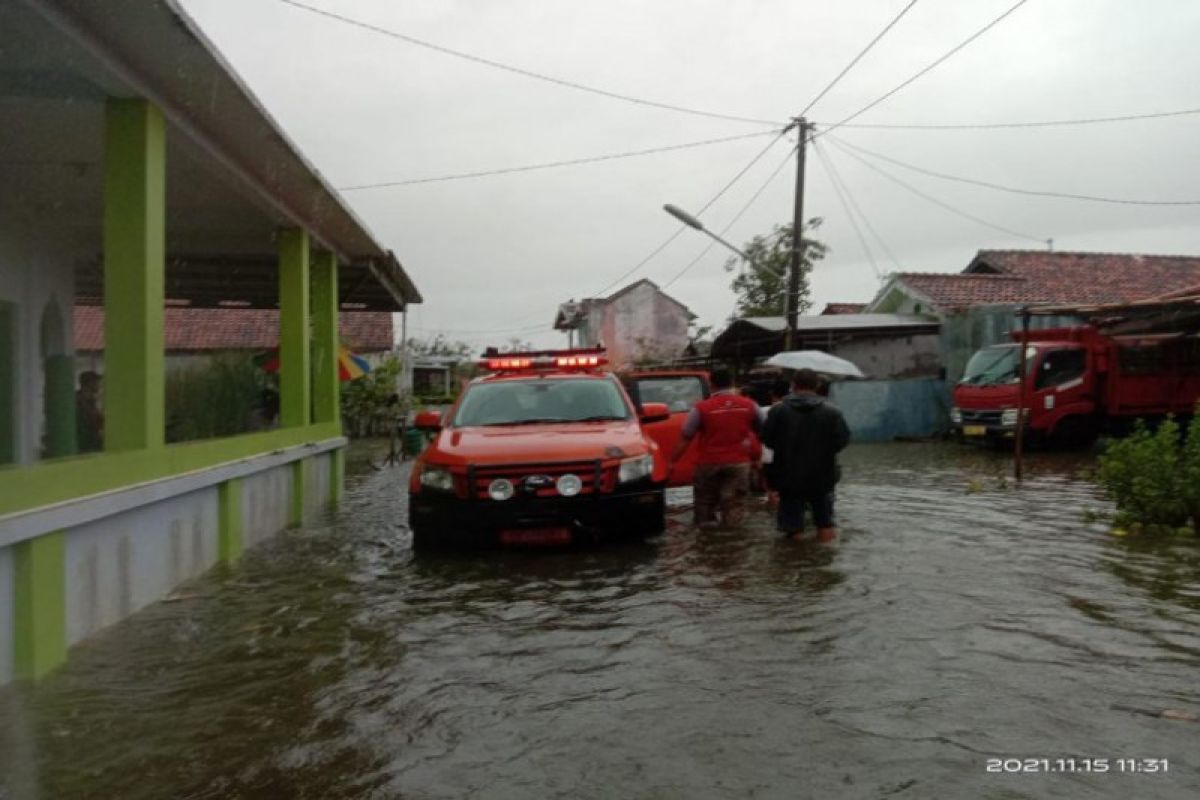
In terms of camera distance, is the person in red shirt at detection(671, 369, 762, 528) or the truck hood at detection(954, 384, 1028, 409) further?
the truck hood at detection(954, 384, 1028, 409)

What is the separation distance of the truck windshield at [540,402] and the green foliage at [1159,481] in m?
4.77

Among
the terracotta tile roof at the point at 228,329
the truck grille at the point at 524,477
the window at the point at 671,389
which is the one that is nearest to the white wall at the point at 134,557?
the terracotta tile roof at the point at 228,329

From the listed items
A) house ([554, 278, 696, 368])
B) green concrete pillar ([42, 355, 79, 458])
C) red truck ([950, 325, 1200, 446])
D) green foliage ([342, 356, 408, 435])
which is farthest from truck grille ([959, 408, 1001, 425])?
house ([554, 278, 696, 368])

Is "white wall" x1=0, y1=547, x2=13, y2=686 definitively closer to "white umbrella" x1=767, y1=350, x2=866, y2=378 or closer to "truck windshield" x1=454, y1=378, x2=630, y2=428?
"truck windshield" x1=454, y1=378, x2=630, y2=428

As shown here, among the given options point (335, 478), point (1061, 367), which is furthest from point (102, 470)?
point (1061, 367)

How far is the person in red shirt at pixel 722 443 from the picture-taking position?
8758 mm

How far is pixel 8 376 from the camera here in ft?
32.6

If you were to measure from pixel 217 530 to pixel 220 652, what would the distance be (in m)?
2.89

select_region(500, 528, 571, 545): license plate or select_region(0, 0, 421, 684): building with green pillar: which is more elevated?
select_region(0, 0, 421, 684): building with green pillar

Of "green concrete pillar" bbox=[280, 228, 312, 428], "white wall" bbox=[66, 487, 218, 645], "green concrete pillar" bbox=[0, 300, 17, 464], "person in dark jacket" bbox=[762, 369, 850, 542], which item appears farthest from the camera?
"green concrete pillar" bbox=[280, 228, 312, 428]

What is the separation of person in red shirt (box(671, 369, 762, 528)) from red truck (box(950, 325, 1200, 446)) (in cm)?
1242

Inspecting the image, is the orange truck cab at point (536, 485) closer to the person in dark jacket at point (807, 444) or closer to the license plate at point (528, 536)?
the license plate at point (528, 536)

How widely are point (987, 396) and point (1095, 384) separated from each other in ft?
6.66

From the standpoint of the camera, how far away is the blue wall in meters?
24.8
